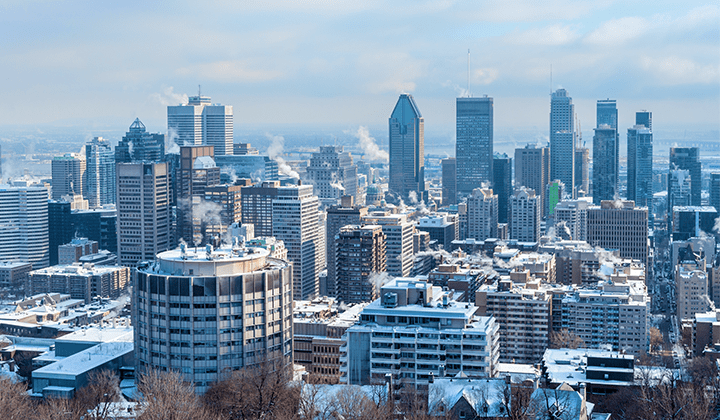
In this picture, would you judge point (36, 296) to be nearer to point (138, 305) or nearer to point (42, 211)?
point (42, 211)

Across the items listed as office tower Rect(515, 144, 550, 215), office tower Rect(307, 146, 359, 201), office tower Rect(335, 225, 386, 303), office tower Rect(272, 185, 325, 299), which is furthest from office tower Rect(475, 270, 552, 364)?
office tower Rect(515, 144, 550, 215)

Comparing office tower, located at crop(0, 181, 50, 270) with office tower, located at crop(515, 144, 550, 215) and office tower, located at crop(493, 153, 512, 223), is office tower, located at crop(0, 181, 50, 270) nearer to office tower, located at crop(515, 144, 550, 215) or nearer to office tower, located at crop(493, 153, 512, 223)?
office tower, located at crop(493, 153, 512, 223)

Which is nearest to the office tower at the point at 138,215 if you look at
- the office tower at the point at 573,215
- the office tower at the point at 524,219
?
the office tower at the point at 524,219

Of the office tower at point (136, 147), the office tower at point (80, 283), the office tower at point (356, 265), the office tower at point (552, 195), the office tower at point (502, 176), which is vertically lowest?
the office tower at point (80, 283)

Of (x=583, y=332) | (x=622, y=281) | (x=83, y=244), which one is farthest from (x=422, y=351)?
(x=83, y=244)

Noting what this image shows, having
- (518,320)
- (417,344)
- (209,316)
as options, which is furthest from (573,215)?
(209,316)

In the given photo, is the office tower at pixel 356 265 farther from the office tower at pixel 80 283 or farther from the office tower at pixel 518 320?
the office tower at pixel 80 283

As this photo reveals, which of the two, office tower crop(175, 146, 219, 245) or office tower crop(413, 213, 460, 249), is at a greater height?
office tower crop(175, 146, 219, 245)

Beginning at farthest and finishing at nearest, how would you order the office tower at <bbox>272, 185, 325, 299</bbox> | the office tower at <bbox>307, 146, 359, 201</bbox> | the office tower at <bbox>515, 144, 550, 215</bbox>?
the office tower at <bbox>515, 144, 550, 215</bbox> < the office tower at <bbox>307, 146, 359, 201</bbox> < the office tower at <bbox>272, 185, 325, 299</bbox>
